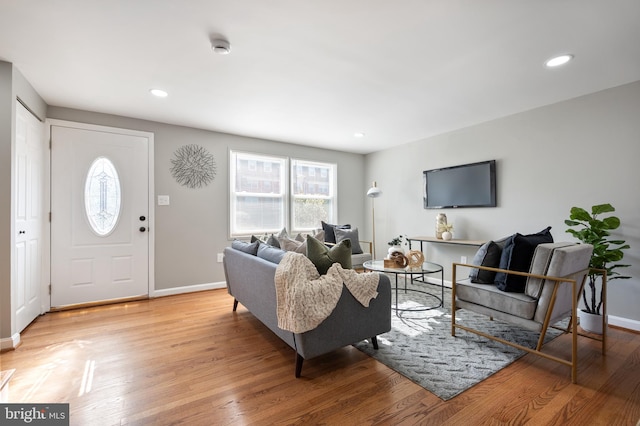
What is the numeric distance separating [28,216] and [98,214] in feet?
2.43

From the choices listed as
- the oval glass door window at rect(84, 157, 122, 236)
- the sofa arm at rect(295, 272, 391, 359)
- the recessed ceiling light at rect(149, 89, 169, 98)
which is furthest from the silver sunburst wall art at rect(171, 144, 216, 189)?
the sofa arm at rect(295, 272, 391, 359)

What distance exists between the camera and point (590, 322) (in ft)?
8.84

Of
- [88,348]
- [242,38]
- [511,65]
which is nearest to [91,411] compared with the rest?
[88,348]

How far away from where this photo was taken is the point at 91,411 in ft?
5.40

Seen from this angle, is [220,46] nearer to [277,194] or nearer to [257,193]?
[257,193]

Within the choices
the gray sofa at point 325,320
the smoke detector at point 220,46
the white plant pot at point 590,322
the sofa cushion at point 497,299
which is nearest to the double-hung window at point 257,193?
the gray sofa at point 325,320

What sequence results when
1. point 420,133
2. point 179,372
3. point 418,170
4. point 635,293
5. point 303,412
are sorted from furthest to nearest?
point 418,170 → point 420,133 → point 635,293 → point 179,372 → point 303,412

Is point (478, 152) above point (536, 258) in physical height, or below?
above

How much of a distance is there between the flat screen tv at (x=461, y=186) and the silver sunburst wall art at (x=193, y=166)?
11.1 ft

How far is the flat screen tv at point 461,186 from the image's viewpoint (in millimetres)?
3936

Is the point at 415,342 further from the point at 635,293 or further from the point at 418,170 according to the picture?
the point at 418,170

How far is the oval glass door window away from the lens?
3552mm

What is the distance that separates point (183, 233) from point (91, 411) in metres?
2.67

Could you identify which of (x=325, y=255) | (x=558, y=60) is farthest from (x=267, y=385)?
(x=558, y=60)
